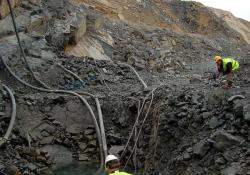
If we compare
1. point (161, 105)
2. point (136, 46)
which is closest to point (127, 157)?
point (161, 105)

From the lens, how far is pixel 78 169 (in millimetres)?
11297

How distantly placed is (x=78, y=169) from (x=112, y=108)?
1.98 meters

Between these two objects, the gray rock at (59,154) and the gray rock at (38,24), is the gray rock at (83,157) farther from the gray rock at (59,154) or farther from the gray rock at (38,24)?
the gray rock at (38,24)

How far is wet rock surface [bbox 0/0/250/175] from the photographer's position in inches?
356

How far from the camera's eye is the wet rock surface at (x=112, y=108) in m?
9.03

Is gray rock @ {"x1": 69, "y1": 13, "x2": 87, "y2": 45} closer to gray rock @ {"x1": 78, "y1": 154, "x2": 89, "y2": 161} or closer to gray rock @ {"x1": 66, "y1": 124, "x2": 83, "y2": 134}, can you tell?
gray rock @ {"x1": 66, "y1": 124, "x2": 83, "y2": 134}

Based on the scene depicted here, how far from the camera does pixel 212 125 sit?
932 centimetres

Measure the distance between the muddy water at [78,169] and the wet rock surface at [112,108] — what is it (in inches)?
8.1

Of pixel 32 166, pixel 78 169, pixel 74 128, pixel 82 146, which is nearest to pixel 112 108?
pixel 74 128

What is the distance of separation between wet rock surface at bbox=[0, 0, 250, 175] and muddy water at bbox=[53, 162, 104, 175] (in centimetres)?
21

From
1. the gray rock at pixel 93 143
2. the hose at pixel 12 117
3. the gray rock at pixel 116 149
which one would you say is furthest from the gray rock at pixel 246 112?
the hose at pixel 12 117

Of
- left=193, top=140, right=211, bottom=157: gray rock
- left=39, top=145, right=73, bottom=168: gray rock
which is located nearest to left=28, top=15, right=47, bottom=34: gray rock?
left=39, top=145, right=73, bottom=168: gray rock

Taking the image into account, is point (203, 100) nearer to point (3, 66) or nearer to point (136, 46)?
point (3, 66)

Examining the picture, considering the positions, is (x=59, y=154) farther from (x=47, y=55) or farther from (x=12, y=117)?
(x=47, y=55)
